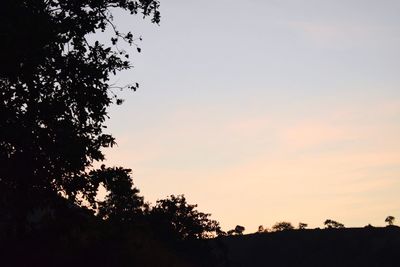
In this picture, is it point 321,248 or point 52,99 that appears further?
point 321,248

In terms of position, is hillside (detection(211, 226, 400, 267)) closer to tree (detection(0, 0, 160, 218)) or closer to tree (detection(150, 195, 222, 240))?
tree (detection(150, 195, 222, 240))

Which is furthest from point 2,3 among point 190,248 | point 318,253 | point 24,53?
point 318,253

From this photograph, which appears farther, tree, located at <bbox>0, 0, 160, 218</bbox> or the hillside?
the hillside

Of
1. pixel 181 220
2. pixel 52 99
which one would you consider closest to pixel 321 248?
pixel 181 220

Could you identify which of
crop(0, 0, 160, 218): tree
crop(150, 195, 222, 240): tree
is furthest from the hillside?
crop(0, 0, 160, 218): tree

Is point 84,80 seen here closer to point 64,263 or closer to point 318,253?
point 64,263

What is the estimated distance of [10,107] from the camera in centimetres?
2070

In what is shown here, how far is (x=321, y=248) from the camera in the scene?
417 ft

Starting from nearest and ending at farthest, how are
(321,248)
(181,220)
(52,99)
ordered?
(52,99) < (181,220) < (321,248)

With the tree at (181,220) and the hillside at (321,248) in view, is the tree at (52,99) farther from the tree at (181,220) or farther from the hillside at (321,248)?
the hillside at (321,248)

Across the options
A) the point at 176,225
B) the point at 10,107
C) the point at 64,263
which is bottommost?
the point at 64,263

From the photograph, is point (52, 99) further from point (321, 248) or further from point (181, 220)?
point (321, 248)

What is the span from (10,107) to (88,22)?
445 centimetres

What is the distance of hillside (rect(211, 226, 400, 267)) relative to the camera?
393 feet
